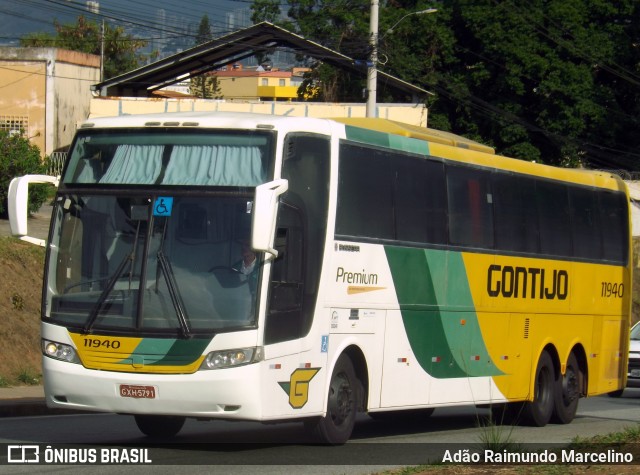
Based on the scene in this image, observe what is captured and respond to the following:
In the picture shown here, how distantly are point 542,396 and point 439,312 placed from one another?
3512 millimetres

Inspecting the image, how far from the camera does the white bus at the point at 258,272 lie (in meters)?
10.9

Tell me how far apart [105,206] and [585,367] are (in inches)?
374

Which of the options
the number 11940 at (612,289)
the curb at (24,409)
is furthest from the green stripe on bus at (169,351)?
the number 11940 at (612,289)

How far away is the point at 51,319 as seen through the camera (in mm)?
11484

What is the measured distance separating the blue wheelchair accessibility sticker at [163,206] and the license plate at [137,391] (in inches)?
66.5

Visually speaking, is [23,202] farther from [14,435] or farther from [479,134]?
[479,134]

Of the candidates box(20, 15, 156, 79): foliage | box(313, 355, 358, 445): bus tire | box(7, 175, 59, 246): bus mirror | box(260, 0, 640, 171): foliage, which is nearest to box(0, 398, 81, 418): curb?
box(313, 355, 358, 445): bus tire

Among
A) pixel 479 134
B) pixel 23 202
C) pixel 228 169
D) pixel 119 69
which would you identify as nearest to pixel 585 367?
pixel 228 169

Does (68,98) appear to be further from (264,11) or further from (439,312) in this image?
(439,312)

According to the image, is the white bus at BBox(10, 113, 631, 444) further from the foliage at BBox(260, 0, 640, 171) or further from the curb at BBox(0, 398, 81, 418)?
the foliage at BBox(260, 0, 640, 171)

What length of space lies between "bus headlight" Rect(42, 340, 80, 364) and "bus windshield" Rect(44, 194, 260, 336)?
229 millimetres

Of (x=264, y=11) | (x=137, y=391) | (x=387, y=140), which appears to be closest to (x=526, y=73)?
(x=264, y=11)

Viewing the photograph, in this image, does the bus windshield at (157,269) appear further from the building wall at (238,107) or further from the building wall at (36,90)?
the building wall at (36,90)

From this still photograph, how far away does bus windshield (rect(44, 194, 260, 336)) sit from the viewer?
11.0 meters
